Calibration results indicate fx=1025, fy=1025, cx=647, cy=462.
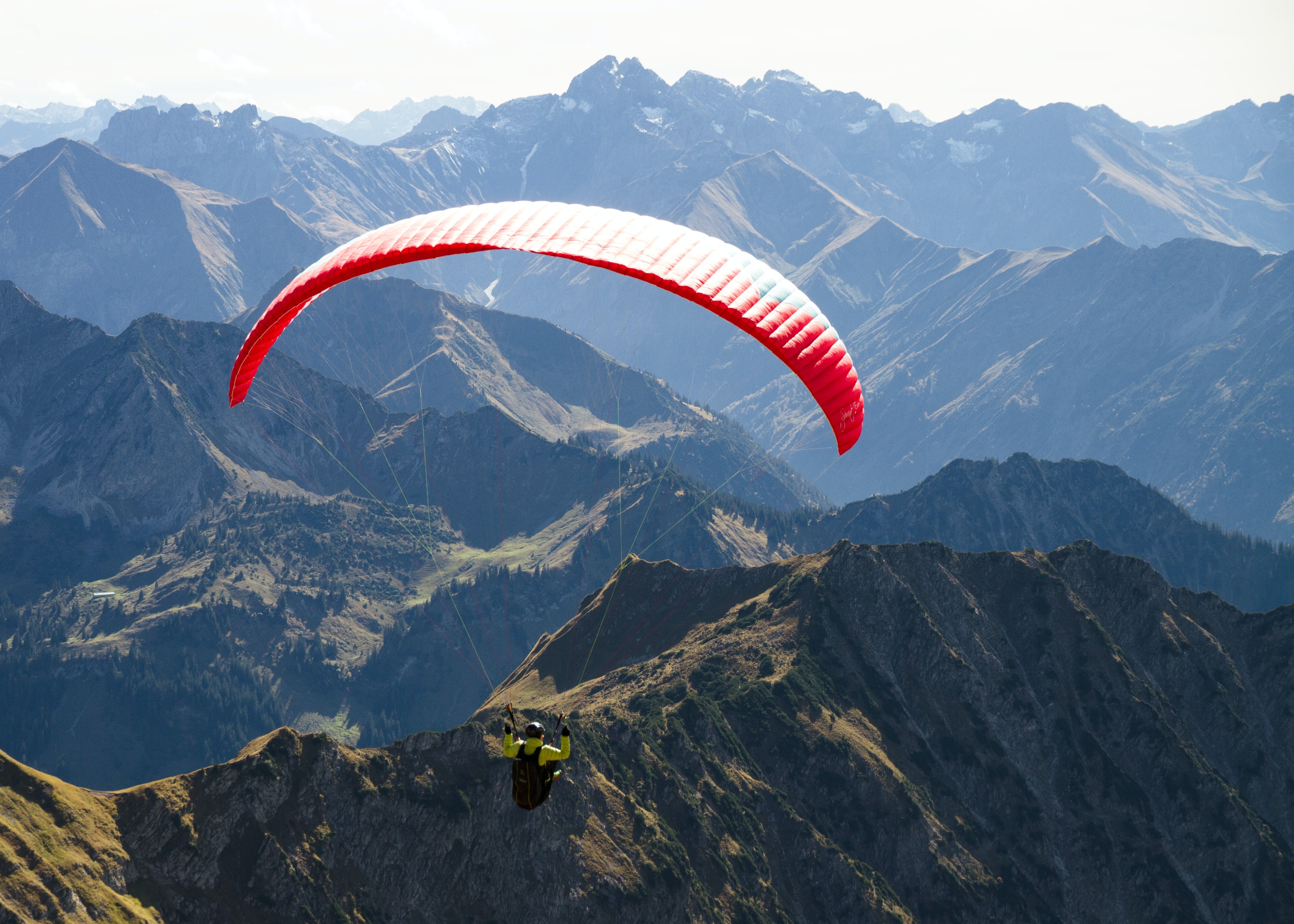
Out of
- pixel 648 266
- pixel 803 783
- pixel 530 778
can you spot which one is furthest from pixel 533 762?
pixel 803 783

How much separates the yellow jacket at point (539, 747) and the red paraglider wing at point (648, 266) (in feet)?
49.4

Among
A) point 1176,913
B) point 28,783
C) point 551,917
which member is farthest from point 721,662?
point 28,783

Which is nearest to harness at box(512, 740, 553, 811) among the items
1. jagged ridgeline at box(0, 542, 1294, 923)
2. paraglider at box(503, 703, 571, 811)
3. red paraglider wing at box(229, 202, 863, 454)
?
paraglider at box(503, 703, 571, 811)

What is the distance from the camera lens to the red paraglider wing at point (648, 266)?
39.2m

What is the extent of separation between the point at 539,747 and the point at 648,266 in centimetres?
1791

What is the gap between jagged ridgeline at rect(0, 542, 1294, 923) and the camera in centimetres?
6606

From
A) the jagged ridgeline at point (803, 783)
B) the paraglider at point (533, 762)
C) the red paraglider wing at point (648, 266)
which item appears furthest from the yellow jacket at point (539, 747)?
the jagged ridgeline at point (803, 783)

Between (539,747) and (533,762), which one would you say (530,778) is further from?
(539,747)

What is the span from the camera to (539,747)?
111ft

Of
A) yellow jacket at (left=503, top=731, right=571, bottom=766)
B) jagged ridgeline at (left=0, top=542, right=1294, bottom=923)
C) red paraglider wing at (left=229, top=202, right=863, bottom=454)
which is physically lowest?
jagged ridgeline at (left=0, top=542, right=1294, bottom=923)

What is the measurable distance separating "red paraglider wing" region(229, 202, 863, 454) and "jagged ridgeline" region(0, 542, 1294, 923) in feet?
118

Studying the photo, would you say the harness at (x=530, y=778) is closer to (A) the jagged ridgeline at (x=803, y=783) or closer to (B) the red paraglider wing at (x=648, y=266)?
(B) the red paraglider wing at (x=648, y=266)

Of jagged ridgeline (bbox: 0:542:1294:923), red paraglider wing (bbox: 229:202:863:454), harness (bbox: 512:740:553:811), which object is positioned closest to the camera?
harness (bbox: 512:740:553:811)

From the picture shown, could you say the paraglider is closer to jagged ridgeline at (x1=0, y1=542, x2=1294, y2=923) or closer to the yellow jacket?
the yellow jacket
